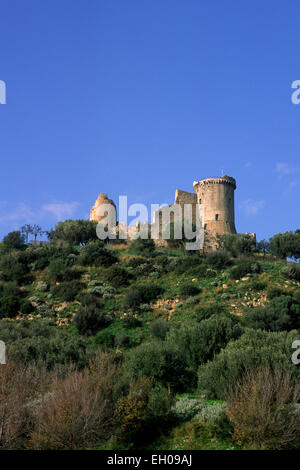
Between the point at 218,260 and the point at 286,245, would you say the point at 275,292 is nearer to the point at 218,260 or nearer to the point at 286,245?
the point at 218,260

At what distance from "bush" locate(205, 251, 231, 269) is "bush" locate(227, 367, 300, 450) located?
28.6m

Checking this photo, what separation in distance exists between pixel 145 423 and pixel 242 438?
2.88m

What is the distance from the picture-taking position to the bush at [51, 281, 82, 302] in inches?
1382

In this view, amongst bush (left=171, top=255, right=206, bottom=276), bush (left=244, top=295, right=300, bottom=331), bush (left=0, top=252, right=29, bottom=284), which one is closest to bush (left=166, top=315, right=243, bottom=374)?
bush (left=244, top=295, right=300, bottom=331)

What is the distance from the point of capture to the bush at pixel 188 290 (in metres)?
34.8

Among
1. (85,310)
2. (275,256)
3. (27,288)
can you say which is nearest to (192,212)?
(275,256)

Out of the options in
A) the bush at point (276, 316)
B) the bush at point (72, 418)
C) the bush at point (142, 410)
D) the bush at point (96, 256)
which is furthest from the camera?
the bush at point (96, 256)

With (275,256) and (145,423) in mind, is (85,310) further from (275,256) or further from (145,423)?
(275,256)

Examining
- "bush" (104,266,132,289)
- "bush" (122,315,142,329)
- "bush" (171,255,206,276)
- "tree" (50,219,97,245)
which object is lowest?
"bush" (122,315,142,329)

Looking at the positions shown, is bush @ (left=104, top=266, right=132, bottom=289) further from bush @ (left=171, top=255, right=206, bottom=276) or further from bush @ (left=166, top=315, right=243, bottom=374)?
bush @ (left=166, top=315, right=243, bottom=374)

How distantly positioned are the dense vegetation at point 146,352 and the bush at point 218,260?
0.10 m
